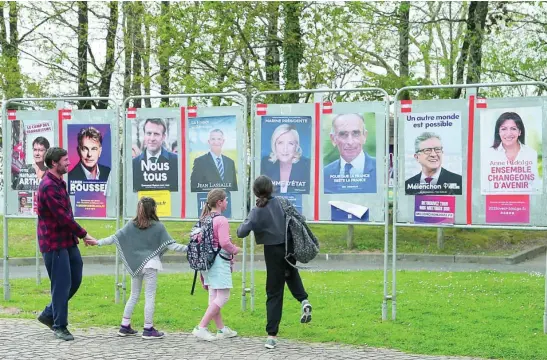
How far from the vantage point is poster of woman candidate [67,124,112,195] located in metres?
10.2

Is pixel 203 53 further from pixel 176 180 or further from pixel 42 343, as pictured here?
pixel 42 343

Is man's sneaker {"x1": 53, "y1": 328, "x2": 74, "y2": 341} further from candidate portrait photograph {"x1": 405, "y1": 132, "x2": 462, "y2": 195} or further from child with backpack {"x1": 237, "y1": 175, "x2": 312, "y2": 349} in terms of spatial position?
candidate portrait photograph {"x1": 405, "y1": 132, "x2": 462, "y2": 195}

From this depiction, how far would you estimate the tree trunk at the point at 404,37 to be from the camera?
2181cm

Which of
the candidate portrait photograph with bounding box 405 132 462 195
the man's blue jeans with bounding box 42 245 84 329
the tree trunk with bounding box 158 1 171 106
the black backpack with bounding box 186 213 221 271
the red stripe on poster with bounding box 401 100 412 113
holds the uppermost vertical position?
the tree trunk with bounding box 158 1 171 106

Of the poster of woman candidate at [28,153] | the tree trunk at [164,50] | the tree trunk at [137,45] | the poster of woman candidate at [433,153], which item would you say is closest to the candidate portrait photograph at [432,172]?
the poster of woman candidate at [433,153]

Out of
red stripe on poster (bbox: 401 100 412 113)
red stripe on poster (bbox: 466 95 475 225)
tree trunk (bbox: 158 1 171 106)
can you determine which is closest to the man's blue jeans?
red stripe on poster (bbox: 401 100 412 113)

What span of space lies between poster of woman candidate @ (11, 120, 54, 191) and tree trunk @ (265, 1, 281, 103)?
11.3 m

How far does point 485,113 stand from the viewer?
332 inches

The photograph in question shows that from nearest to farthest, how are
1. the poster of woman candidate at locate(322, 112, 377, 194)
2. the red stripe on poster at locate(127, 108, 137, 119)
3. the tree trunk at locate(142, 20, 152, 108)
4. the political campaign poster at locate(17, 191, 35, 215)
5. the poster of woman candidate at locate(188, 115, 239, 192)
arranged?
the poster of woman candidate at locate(322, 112, 377, 194), the poster of woman candidate at locate(188, 115, 239, 192), the red stripe on poster at locate(127, 108, 137, 119), the political campaign poster at locate(17, 191, 35, 215), the tree trunk at locate(142, 20, 152, 108)

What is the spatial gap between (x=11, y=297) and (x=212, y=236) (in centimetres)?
446

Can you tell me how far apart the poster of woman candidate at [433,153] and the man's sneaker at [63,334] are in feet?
13.5

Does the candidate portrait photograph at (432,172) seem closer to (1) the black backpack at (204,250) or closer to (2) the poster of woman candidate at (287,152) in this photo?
(2) the poster of woman candidate at (287,152)

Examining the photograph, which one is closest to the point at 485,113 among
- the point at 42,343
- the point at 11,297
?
the point at 42,343

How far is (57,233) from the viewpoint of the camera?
7820 millimetres
